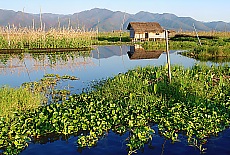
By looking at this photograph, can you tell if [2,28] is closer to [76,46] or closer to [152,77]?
[76,46]

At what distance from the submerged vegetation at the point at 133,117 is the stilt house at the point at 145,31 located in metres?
35.6

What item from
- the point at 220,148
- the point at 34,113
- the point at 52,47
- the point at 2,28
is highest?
the point at 2,28

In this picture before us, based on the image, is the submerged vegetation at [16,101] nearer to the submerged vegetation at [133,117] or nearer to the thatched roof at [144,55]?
the submerged vegetation at [133,117]

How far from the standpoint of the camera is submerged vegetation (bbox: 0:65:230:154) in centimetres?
717

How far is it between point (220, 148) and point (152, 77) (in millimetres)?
5978

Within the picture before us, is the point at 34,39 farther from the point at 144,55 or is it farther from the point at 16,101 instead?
the point at 16,101

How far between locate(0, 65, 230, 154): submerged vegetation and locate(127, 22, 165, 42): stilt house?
35.6 m

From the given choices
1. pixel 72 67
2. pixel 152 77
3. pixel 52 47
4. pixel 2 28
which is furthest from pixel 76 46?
pixel 152 77

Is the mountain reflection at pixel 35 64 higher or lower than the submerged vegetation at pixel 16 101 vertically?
higher

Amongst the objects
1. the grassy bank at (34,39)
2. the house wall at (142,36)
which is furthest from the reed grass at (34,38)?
the house wall at (142,36)

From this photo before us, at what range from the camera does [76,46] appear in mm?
31859

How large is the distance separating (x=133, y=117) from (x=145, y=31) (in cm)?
3808

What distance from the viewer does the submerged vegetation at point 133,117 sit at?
23.5 feet

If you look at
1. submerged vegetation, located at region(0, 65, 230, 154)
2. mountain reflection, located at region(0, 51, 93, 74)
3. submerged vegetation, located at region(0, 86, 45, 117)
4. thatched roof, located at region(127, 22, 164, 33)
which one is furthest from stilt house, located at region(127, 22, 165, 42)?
submerged vegetation, located at region(0, 86, 45, 117)
